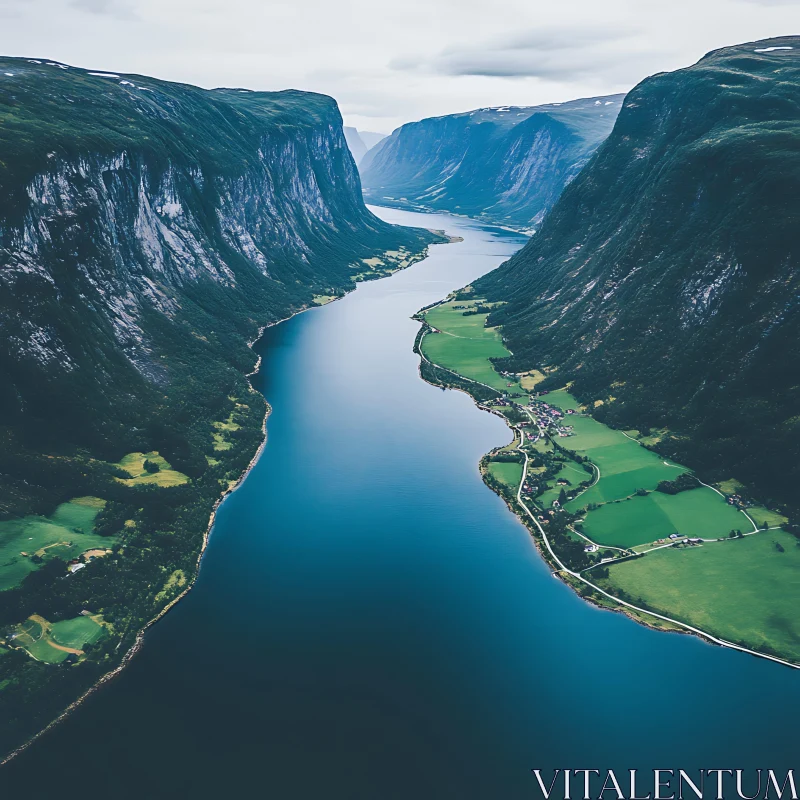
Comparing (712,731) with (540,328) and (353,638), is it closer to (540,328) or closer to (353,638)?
(353,638)

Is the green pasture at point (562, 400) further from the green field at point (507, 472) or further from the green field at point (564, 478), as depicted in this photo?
the green field at point (507, 472)

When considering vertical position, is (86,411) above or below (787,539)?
above

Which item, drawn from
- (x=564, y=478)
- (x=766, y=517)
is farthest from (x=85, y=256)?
(x=766, y=517)

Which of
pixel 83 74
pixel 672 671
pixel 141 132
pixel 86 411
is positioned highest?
pixel 83 74

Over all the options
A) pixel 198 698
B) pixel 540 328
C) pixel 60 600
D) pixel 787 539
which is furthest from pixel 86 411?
pixel 540 328

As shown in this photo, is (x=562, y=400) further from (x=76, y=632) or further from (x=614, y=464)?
(x=76, y=632)

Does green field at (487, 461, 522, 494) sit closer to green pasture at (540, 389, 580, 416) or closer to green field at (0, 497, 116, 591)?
green pasture at (540, 389, 580, 416)

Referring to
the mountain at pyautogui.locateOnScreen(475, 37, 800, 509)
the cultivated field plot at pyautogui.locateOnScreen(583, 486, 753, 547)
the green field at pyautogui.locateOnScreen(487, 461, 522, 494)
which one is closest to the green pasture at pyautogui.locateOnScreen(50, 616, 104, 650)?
the green field at pyautogui.locateOnScreen(487, 461, 522, 494)
